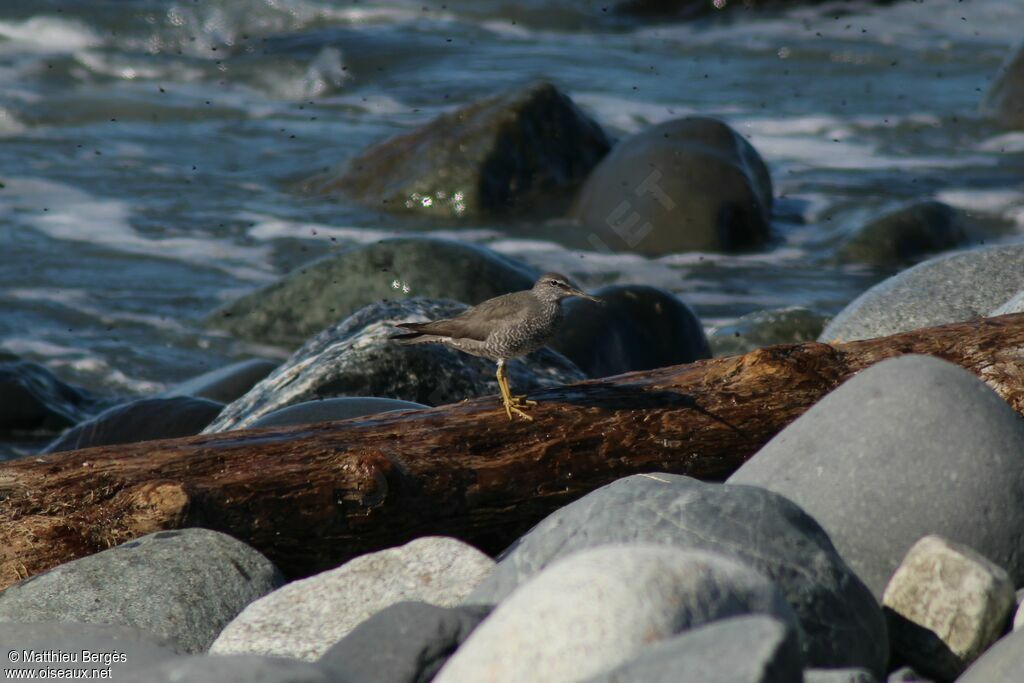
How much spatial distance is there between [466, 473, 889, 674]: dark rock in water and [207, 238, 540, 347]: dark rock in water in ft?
16.5

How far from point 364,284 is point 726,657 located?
7.00 metres

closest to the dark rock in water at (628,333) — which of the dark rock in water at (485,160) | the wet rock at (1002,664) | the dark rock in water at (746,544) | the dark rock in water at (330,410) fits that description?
the dark rock in water at (330,410)

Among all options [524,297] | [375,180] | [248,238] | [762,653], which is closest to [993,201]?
[375,180]

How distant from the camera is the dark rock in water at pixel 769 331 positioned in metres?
8.61

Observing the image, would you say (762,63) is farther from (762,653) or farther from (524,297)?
(762,653)

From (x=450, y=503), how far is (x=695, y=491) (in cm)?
Answer: 112

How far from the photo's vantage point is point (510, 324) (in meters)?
4.86

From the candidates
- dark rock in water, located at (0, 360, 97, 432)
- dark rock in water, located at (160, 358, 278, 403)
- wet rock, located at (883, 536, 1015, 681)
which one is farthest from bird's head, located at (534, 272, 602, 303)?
dark rock in water, located at (0, 360, 97, 432)

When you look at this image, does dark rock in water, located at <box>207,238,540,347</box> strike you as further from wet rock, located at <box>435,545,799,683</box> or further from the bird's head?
wet rock, located at <box>435,545,799,683</box>

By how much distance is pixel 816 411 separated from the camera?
4211 millimetres

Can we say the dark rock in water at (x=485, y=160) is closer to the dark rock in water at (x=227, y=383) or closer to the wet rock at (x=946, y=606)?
the dark rock in water at (x=227, y=383)

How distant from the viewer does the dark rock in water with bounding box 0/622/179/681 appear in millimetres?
3385

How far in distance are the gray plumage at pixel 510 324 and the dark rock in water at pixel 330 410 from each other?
2.24ft

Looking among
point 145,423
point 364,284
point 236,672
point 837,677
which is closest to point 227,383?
point 145,423
